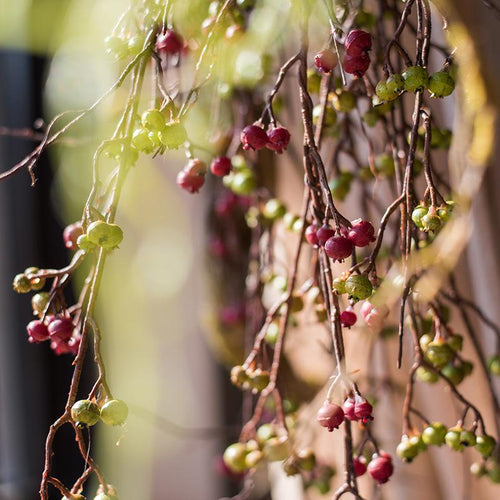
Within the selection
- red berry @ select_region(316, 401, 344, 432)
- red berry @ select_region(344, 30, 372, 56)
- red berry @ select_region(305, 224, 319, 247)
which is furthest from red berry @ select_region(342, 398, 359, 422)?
red berry @ select_region(344, 30, 372, 56)

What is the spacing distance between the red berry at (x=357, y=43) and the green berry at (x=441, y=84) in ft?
0.15

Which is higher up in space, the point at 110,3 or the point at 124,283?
the point at 110,3

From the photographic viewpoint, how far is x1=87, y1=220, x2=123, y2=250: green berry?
1.34ft

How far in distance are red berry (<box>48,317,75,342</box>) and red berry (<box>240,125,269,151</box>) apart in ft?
0.59

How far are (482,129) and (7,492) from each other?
0.98 m

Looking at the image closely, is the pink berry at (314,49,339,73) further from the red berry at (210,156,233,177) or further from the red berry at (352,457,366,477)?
the red berry at (352,457,366,477)

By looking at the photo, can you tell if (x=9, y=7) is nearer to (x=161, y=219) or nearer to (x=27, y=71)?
(x=27, y=71)

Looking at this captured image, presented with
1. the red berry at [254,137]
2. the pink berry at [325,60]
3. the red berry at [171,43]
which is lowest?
the red berry at [254,137]

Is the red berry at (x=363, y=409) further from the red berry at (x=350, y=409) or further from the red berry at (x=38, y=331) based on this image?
the red berry at (x=38, y=331)

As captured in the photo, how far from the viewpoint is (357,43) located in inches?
16.2

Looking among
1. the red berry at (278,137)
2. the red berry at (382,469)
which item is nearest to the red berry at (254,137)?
the red berry at (278,137)

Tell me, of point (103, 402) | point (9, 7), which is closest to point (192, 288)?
point (9, 7)

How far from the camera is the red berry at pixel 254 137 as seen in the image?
17.3 inches

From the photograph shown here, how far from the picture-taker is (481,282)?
2.44 ft
